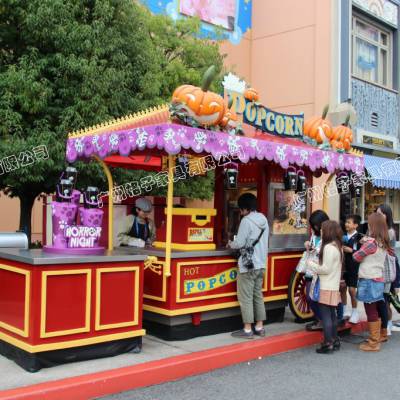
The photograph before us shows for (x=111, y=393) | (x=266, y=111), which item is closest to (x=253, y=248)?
(x=266, y=111)

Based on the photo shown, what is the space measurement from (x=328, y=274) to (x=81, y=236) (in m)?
2.74

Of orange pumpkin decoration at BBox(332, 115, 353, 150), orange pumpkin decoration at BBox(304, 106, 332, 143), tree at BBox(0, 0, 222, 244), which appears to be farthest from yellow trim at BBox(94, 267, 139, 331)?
orange pumpkin decoration at BBox(332, 115, 353, 150)

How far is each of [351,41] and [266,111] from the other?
10.9m

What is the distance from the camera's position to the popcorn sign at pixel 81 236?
5.32 meters

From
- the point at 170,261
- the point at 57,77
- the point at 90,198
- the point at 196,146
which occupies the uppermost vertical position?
the point at 57,77

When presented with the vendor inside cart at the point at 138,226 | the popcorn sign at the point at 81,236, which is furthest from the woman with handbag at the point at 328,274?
the popcorn sign at the point at 81,236

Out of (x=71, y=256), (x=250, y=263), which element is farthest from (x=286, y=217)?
(x=71, y=256)

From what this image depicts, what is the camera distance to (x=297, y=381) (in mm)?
5031

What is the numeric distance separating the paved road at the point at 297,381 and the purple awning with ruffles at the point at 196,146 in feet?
7.40

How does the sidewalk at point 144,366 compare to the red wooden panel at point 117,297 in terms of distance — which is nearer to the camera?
the sidewalk at point 144,366

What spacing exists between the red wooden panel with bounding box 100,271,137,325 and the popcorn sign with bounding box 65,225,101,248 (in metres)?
0.50

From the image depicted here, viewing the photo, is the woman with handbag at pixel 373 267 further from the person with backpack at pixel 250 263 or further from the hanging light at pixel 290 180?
the hanging light at pixel 290 180

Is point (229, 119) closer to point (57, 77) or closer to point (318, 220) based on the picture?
point (318, 220)

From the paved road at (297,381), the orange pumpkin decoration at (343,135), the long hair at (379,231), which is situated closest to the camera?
the paved road at (297,381)
